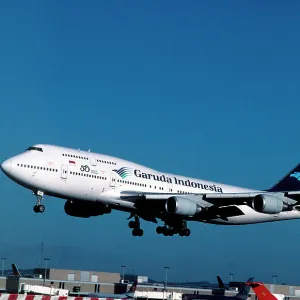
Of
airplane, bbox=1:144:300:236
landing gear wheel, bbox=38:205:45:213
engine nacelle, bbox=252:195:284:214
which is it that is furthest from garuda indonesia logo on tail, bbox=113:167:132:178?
engine nacelle, bbox=252:195:284:214

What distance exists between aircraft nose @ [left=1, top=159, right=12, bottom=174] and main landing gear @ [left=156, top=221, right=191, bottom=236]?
16.3 meters

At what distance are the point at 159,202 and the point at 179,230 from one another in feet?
17.2

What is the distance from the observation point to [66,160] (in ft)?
195

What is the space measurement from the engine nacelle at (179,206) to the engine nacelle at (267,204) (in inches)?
221

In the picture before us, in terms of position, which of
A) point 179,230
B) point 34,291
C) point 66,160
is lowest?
point 34,291

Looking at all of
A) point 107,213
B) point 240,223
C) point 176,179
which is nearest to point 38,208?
point 107,213

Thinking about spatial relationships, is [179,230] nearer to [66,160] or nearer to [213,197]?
[213,197]

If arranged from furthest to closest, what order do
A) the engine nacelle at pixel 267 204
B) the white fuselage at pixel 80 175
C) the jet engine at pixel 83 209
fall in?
the jet engine at pixel 83 209 → the engine nacelle at pixel 267 204 → the white fuselage at pixel 80 175

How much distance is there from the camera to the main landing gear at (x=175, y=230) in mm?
66688

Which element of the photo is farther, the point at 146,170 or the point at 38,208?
the point at 146,170

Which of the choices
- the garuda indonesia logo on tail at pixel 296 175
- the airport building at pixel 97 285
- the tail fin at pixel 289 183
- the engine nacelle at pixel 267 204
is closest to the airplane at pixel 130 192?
the engine nacelle at pixel 267 204

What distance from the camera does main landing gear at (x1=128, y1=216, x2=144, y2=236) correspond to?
68.3 metres

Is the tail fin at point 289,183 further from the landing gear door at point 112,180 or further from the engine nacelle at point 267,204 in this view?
the landing gear door at point 112,180

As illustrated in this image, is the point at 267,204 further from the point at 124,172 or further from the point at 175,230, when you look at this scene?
the point at 124,172
